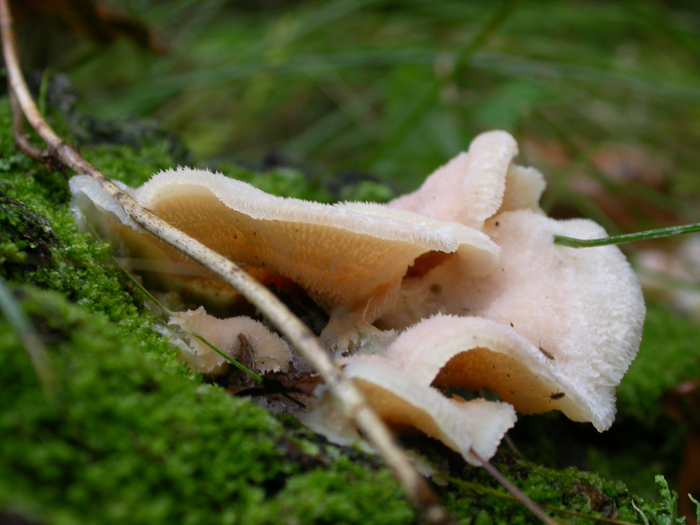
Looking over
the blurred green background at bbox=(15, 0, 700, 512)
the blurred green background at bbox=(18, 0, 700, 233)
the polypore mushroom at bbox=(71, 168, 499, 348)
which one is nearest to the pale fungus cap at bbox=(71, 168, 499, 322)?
the polypore mushroom at bbox=(71, 168, 499, 348)

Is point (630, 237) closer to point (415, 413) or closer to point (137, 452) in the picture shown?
point (415, 413)

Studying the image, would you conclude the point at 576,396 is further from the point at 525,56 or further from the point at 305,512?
the point at 525,56

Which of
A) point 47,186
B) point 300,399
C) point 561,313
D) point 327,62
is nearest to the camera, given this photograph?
point 300,399

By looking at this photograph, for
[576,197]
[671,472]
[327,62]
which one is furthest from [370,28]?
[671,472]

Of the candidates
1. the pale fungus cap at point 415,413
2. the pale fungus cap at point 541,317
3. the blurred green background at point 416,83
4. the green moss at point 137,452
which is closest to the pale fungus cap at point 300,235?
the pale fungus cap at point 541,317

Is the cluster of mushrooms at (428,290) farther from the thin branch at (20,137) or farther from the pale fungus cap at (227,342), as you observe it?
the thin branch at (20,137)

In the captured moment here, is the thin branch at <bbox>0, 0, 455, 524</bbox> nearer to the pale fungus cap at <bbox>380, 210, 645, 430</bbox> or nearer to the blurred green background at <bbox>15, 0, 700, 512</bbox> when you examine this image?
the pale fungus cap at <bbox>380, 210, 645, 430</bbox>
